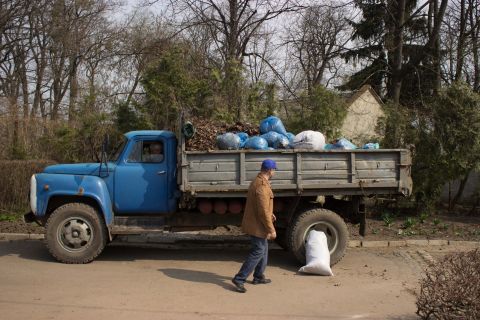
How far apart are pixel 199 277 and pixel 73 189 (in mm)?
2519

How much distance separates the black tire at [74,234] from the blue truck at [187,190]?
0.02 meters

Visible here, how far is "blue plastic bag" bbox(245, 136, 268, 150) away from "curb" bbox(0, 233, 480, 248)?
2708 mm

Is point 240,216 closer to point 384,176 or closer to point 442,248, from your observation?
point 384,176

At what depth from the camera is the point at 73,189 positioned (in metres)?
8.37

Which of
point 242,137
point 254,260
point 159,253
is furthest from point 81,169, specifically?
→ point 254,260

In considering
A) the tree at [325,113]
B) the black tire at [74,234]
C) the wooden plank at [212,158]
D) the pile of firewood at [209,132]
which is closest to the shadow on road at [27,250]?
the black tire at [74,234]

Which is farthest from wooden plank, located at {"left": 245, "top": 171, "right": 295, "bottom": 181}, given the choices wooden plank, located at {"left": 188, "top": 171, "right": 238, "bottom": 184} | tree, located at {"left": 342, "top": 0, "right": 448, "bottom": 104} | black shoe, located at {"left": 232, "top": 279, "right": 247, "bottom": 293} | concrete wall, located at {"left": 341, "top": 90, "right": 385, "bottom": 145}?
tree, located at {"left": 342, "top": 0, "right": 448, "bottom": 104}

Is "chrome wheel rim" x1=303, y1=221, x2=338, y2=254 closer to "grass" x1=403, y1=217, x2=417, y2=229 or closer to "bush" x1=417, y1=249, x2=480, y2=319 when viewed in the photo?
Answer: "bush" x1=417, y1=249, x2=480, y2=319

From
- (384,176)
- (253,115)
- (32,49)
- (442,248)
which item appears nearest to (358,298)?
(384,176)

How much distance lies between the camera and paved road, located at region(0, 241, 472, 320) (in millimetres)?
5891

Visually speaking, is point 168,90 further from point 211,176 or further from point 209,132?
point 211,176

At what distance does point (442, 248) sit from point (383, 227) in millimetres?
1640

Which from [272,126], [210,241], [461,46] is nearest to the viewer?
[272,126]

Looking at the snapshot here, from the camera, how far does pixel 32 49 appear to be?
Result: 25766 mm
